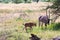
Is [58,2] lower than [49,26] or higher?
higher

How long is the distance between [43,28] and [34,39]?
5.23 meters

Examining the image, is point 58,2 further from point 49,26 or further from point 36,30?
point 36,30

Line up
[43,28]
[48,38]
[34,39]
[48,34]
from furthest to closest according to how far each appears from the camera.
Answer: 1. [43,28]
2. [48,34]
3. [48,38]
4. [34,39]

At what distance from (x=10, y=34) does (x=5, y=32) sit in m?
0.72

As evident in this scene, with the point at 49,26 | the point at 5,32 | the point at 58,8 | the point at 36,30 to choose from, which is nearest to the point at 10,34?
the point at 5,32

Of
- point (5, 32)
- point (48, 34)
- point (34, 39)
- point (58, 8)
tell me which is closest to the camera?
point (34, 39)

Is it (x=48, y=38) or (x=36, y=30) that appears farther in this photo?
(x=36, y=30)

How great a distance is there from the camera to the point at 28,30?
1630cm

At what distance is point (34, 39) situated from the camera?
1201cm

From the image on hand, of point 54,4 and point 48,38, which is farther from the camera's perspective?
point 54,4

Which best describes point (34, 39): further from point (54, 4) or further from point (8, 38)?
point (54, 4)

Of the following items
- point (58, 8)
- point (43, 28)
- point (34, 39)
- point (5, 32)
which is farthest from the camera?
point (58, 8)

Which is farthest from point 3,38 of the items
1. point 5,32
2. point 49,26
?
point 49,26

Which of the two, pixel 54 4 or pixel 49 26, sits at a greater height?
pixel 54 4
